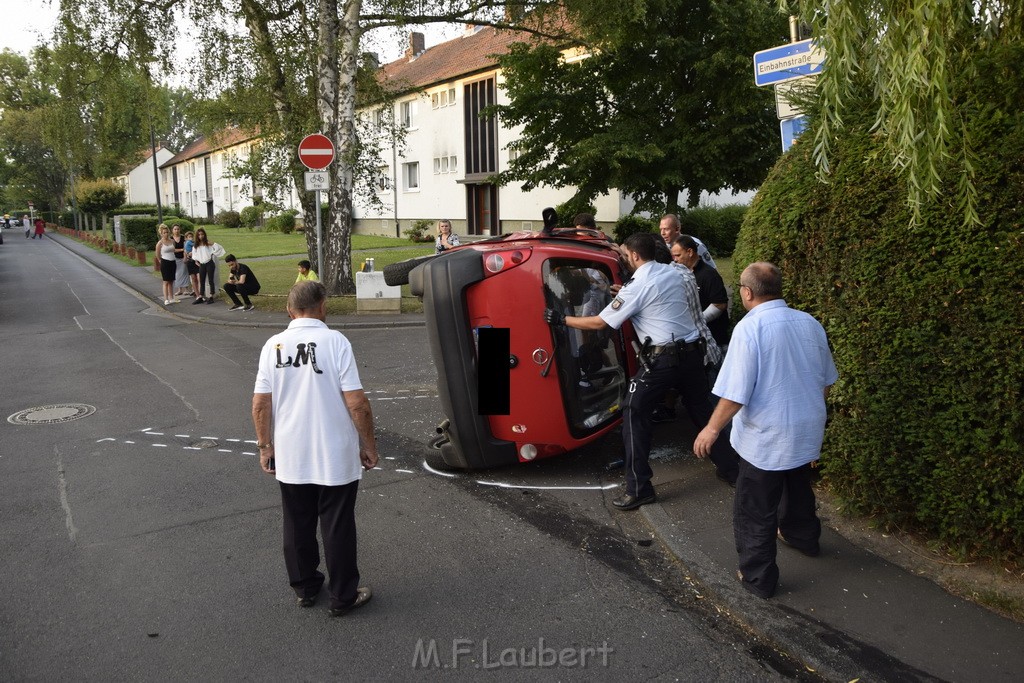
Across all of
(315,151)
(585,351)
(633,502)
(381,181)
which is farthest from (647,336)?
(381,181)

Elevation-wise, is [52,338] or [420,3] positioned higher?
[420,3]

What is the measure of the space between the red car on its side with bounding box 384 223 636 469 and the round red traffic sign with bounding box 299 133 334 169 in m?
8.75

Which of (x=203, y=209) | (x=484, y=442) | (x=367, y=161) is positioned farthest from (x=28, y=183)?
(x=484, y=442)

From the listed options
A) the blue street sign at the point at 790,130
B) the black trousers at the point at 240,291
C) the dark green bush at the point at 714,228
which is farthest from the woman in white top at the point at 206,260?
the dark green bush at the point at 714,228

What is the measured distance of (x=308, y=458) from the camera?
4152mm

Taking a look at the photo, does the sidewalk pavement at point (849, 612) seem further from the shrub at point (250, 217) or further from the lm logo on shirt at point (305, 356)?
the shrub at point (250, 217)

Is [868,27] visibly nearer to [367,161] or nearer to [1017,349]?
[1017,349]

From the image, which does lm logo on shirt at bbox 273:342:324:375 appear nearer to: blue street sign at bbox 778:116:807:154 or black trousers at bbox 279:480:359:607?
black trousers at bbox 279:480:359:607

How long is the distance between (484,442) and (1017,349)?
3512mm

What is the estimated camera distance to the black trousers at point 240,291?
17.0m

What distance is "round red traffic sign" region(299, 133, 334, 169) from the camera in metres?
14.4

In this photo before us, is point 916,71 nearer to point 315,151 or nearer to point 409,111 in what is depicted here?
point 315,151

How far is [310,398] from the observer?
412cm

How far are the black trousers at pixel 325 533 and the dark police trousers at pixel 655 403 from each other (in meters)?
2.11
